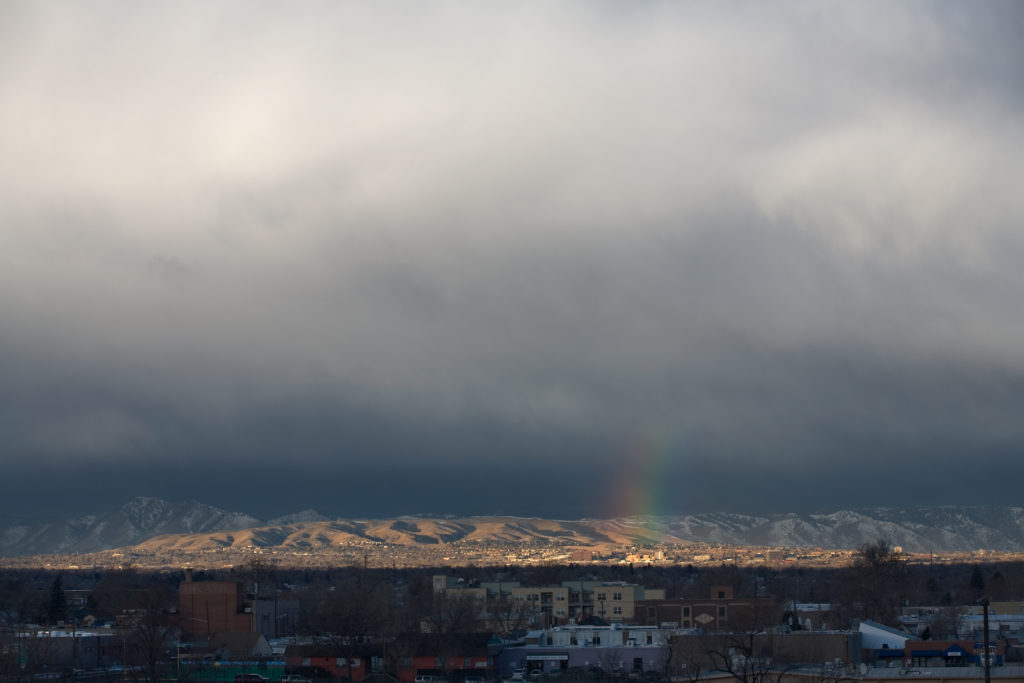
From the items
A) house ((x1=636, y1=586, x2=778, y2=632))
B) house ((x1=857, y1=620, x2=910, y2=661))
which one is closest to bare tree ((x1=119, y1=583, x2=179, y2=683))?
house ((x1=636, y1=586, x2=778, y2=632))

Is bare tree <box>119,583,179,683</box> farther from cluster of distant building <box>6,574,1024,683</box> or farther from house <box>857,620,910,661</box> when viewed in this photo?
house <box>857,620,910,661</box>

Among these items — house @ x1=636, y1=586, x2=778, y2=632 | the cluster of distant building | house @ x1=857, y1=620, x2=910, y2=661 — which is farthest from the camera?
house @ x1=636, y1=586, x2=778, y2=632

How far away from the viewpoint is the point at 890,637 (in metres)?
129

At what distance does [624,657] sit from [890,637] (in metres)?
25.9

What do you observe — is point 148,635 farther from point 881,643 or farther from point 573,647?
point 881,643

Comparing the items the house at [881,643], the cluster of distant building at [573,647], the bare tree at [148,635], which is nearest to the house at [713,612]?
the cluster of distant building at [573,647]

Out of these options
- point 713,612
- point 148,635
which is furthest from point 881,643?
point 148,635

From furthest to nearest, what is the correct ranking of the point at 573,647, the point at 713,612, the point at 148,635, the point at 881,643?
the point at 713,612, the point at 573,647, the point at 148,635, the point at 881,643

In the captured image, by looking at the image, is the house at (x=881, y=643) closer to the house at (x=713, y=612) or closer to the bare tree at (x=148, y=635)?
the house at (x=713, y=612)

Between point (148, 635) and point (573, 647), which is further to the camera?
point (573, 647)

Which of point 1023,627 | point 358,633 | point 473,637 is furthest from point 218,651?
point 1023,627

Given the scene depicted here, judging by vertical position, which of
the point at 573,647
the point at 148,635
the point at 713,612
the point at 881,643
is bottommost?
the point at 573,647

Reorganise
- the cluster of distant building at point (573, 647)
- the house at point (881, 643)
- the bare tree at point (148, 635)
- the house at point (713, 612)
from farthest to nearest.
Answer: the house at point (713, 612), the house at point (881, 643), the cluster of distant building at point (573, 647), the bare tree at point (148, 635)

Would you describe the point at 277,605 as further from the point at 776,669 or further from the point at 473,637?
the point at 776,669
